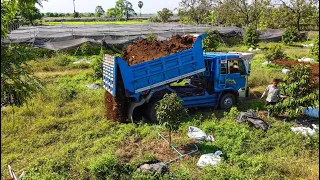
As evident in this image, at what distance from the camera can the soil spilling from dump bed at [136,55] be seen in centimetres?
857

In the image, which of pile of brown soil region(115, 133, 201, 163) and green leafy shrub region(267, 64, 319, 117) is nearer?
pile of brown soil region(115, 133, 201, 163)

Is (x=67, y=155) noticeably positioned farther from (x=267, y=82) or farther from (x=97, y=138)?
(x=267, y=82)

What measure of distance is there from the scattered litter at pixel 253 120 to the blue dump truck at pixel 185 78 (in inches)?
58.2

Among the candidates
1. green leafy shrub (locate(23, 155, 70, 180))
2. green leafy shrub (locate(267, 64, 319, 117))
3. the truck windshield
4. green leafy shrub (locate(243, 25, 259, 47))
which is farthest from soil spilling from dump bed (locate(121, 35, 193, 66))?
green leafy shrub (locate(243, 25, 259, 47))

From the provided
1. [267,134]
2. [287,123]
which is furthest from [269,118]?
[267,134]

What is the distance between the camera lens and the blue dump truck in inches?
328

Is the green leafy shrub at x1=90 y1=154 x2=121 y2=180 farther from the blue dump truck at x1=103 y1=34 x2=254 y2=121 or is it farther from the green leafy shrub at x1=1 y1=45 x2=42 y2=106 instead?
the blue dump truck at x1=103 y1=34 x2=254 y2=121

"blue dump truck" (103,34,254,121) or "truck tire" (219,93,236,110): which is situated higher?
"blue dump truck" (103,34,254,121)

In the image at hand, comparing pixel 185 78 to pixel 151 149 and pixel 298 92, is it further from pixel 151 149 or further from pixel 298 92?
pixel 298 92

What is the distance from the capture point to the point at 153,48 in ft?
30.6

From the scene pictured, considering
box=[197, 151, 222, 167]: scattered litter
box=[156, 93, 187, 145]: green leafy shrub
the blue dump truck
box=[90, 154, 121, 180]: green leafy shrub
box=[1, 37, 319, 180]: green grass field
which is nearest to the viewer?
box=[90, 154, 121, 180]: green leafy shrub

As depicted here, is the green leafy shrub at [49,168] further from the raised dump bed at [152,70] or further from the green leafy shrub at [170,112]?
the raised dump bed at [152,70]

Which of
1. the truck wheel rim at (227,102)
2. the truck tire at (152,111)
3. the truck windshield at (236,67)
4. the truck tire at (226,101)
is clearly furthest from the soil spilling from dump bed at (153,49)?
the truck wheel rim at (227,102)

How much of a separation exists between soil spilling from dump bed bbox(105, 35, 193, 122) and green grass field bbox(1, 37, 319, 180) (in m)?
Result: 0.35
